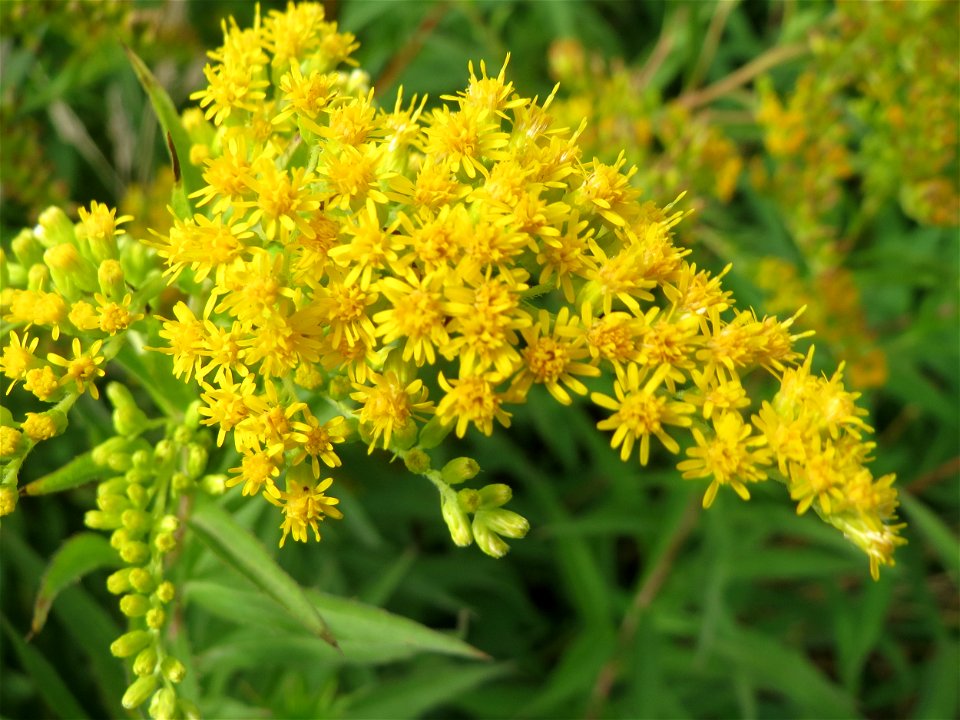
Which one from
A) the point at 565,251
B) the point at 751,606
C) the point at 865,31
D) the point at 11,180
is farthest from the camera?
the point at 751,606

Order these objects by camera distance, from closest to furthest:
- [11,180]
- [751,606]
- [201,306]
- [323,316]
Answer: [323,316]
[201,306]
[11,180]
[751,606]

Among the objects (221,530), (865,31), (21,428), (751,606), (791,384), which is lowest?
(751,606)

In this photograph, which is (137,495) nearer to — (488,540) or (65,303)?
(65,303)

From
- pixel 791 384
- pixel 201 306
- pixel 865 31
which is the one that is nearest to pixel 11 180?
pixel 201 306

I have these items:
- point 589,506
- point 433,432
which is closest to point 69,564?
point 433,432

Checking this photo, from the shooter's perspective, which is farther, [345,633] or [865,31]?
[865,31]

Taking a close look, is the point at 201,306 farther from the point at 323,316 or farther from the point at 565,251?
the point at 565,251
